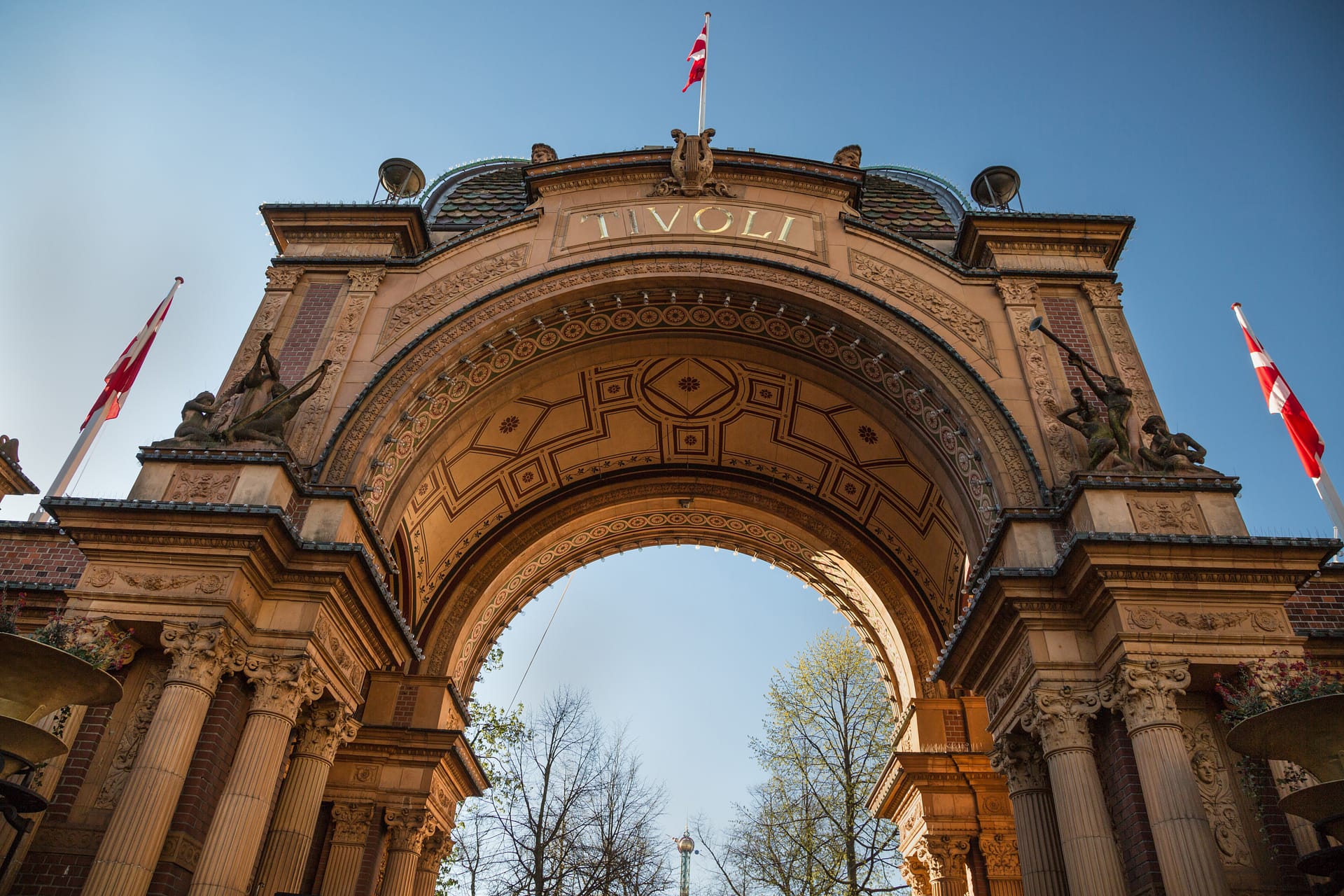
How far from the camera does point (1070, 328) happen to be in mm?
13031

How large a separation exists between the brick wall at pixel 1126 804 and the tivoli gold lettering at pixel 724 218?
919 centimetres

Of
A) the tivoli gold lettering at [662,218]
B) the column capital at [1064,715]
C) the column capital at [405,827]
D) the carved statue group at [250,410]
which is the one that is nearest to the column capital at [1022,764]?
the column capital at [1064,715]

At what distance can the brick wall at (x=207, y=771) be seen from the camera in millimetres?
8617

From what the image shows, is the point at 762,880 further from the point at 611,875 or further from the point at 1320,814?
the point at 1320,814

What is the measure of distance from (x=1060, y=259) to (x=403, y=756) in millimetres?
13638

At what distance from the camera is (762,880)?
68.1 feet

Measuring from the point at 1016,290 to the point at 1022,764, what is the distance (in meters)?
7.03

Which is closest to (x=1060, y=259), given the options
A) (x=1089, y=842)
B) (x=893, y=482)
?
(x=893, y=482)

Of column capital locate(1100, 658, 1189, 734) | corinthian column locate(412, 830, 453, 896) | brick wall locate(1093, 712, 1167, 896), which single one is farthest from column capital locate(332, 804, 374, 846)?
column capital locate(1100, 658, 1189, 734)

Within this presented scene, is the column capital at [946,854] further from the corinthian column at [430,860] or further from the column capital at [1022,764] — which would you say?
the corinthian column at [430,860]

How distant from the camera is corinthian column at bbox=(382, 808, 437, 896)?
1413cm

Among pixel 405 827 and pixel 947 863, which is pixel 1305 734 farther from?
pixel 405 827

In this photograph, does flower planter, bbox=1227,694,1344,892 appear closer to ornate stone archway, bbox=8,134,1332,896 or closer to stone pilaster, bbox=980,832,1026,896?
ornate stone archway, bbox=8,134,1332,896

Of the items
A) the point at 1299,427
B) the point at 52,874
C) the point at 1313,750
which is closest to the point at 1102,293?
the point at 1299,427
